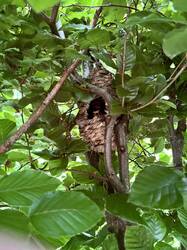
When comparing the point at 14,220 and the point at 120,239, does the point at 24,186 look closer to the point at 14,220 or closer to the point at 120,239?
the point at 14,220

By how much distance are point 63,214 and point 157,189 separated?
5.4 inches

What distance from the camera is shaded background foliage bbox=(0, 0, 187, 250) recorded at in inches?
17.4

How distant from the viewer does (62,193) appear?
45 cm

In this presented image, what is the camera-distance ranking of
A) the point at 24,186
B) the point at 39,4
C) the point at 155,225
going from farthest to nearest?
the point at 155,225
the point at 24,186
the point at 39,4

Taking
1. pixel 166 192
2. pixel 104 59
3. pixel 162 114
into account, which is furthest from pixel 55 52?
pixel 166 192

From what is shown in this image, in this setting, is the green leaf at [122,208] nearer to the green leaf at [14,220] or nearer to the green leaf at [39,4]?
the green leaf at [14,220]

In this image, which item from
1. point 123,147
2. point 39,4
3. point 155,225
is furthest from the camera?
point 123,147

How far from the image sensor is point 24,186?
48cm

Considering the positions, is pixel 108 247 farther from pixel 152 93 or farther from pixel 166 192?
pixel 152 93

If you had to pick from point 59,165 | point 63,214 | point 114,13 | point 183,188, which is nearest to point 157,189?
point 183,188

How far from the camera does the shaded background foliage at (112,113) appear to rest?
0.44m

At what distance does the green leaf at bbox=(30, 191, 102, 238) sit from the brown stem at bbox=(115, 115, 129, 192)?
0.24 metres

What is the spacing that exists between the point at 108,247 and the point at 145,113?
21 centimetres

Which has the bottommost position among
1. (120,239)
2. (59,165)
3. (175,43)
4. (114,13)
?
(120,239)
